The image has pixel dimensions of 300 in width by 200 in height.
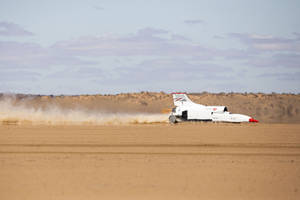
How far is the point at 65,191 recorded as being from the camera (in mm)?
13977

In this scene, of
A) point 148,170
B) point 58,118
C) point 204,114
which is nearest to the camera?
point 148,170

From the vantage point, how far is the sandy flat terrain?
1398 centimetres

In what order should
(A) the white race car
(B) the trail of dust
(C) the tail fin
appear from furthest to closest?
(B) the trail of dust, (C) the tail fin, (A) the white race car

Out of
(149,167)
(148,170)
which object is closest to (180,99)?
(149,167)

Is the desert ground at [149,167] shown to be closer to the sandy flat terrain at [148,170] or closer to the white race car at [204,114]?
the sandy flat terrain at [148,170]

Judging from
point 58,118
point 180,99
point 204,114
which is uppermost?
point 180,99

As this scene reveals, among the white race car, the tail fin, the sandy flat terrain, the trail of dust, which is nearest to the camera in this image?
the sandy flat terrain

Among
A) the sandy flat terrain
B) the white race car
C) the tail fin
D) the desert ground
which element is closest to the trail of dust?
the tail fin

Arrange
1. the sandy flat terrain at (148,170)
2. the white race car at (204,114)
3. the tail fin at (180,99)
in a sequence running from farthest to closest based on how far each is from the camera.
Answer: the tail fin at (180,99) < the white race car at (204,114) < the sandy flat terrain at (148,170)

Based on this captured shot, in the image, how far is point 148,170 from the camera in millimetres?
17578

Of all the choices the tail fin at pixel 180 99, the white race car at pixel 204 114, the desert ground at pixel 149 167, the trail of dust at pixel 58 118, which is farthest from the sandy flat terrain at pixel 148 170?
the trail of dust at pixel 58 118

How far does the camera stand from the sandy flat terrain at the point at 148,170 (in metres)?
14.0

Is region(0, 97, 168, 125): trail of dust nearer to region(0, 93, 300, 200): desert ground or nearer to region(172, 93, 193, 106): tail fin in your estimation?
region(172, 93, 193, 106): tail fin

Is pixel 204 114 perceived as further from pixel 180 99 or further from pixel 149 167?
pixel 149 167
